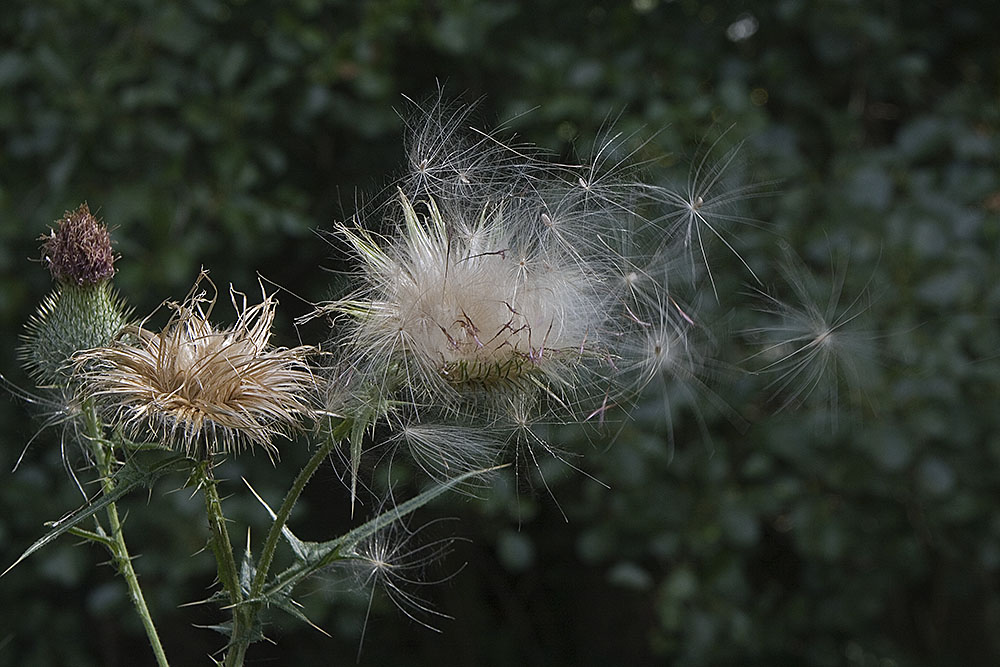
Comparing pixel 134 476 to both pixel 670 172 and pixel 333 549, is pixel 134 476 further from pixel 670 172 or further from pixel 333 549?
pixel 670 172

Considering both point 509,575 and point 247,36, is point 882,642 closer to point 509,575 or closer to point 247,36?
point 509,575

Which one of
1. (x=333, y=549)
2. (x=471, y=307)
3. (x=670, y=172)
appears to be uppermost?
(x=471, y=307)

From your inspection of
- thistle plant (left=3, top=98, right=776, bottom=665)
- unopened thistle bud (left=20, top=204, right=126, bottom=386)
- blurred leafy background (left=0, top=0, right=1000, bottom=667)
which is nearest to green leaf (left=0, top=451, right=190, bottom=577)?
thistle plant (left=3, top=98, right=776, bottom=665)

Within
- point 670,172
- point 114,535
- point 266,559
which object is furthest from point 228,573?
point 670,172

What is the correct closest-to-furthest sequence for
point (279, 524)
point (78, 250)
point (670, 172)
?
point (279, 524)
point (78, 250)
point (670, 172)

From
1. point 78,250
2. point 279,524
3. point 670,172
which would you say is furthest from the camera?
point 670,172

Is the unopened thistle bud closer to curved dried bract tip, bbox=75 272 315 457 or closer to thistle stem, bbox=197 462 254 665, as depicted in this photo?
curved dried bract tip, bbox=75 272 315 457

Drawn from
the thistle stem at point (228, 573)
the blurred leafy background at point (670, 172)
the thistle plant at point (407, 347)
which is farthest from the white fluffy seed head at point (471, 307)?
the blurred leafy background at point (670, 172)

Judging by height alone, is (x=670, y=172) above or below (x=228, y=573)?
below
